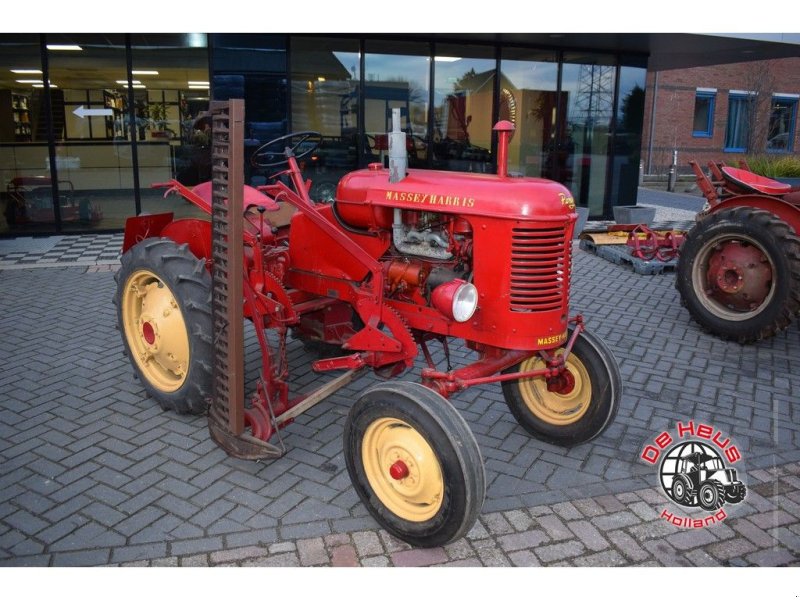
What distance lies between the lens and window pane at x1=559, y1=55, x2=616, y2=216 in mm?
11352

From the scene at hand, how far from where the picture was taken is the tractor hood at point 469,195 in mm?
2895

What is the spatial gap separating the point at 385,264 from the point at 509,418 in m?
1.26

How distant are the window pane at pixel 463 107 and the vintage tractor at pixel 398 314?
23.0 ft

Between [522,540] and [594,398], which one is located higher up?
[594,398]

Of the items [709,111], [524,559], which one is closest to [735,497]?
[524,559]

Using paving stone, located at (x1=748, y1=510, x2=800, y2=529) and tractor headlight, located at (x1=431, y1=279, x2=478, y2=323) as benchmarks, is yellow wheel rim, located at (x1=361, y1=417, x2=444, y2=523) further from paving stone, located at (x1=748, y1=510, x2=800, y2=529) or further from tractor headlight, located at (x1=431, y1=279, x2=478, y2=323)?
paving stone, located at (x1=748, y1=510, x2=800, y2=529)

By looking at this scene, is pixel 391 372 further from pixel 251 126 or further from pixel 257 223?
pixel 251 126

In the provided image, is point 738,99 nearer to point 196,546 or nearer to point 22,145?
→ point 22,145

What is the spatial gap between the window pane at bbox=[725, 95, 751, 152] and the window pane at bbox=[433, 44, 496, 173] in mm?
15343

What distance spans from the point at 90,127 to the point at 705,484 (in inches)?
365

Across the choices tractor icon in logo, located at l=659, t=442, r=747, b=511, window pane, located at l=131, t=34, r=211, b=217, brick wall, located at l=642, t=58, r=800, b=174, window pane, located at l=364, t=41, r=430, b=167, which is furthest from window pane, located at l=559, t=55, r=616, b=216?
brick wall, located at l=642, t=58, r=800, b=174

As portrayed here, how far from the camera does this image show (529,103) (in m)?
11.3

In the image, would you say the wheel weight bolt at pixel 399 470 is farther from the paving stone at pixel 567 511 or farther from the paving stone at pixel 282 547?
the paving stone at pixel 567 511

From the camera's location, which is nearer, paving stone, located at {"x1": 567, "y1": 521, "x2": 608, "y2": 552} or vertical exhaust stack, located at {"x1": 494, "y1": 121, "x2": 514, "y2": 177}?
paving stone, located at {"x1": 567, "y1": 521, "x2": 608, "y2": 552}
